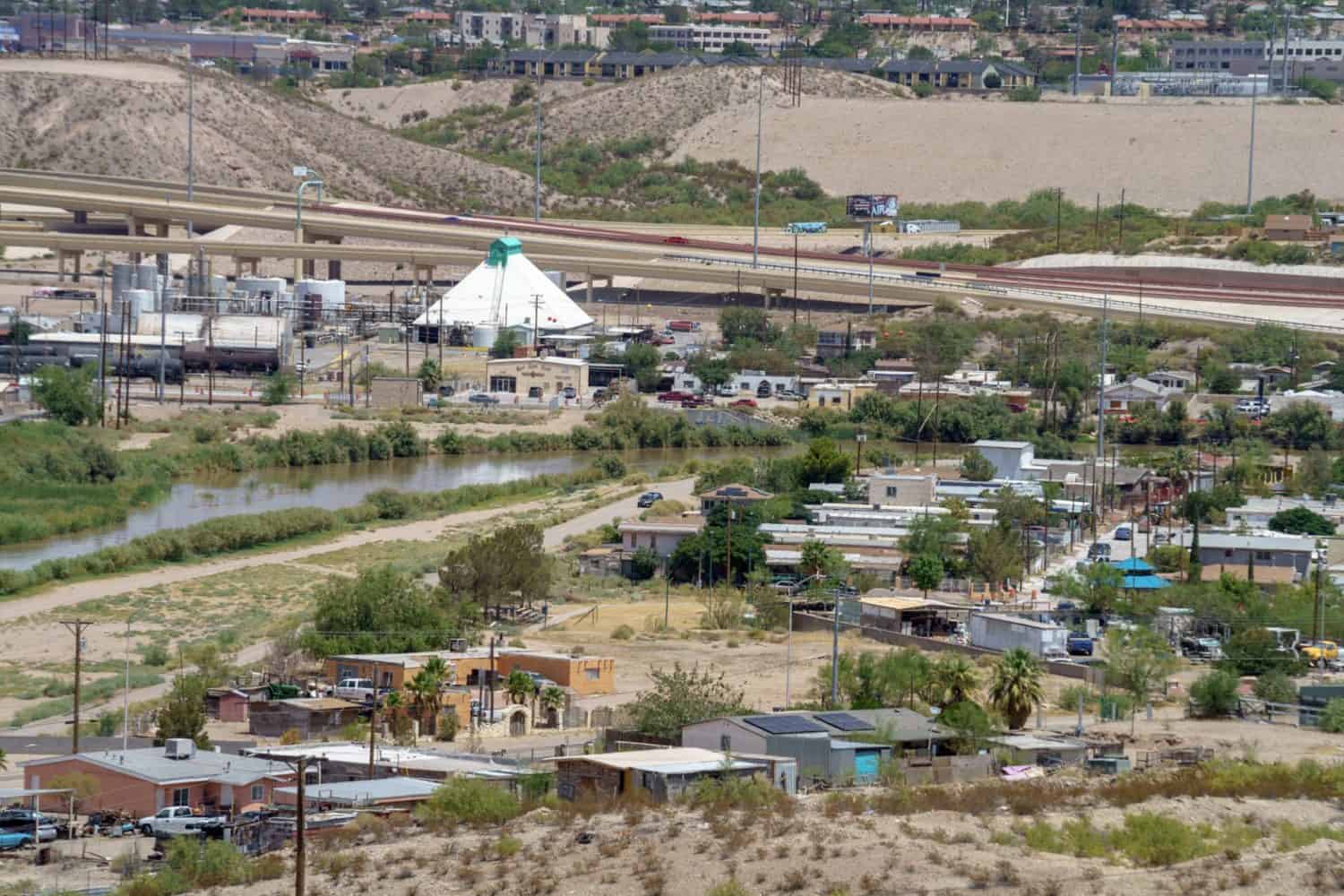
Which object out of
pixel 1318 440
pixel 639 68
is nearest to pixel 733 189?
pixel 639 68

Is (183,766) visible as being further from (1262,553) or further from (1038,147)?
(1038,147)

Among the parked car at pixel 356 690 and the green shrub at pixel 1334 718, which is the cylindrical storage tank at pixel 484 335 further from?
the green shrub at pixel 1334 718

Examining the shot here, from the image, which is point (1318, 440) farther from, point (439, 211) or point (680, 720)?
point (439, 211)

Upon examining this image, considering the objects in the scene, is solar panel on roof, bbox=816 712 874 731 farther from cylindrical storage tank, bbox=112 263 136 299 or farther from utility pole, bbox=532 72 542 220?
utility pole, bbox=532 72 542 220

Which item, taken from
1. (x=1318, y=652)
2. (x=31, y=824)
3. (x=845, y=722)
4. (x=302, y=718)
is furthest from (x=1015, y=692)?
(x=31, y=824)

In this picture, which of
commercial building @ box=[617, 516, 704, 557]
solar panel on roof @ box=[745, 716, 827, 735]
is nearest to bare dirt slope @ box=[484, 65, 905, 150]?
commercial building @ box=[617, 516, 704, 557]

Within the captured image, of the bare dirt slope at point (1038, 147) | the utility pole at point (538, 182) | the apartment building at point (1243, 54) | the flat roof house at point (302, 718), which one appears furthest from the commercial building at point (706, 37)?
the flat roof house at point (302, 718)
